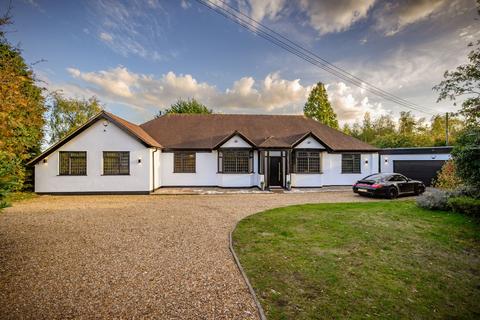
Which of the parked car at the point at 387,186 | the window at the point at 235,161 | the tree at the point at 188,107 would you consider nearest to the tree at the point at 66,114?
the tree at the point at 188,107

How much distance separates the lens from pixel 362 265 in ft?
15.3

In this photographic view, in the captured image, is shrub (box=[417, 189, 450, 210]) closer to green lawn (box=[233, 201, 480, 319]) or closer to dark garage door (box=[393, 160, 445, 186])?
green lawn (box=[233, 201, 480, 319])

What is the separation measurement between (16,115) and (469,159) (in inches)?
896

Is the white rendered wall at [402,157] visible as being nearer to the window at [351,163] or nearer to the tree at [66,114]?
the window at [351,163]

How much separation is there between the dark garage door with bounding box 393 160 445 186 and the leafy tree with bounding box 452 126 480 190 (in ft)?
40.3

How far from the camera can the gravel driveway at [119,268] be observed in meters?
3.22

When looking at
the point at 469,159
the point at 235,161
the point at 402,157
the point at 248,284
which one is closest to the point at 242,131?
the point at 235,161

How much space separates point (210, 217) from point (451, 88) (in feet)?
71.1

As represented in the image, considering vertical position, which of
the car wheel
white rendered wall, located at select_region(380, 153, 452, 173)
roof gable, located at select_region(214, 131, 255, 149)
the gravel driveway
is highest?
roof gable, located at select_region(214, 131, 255, 149)

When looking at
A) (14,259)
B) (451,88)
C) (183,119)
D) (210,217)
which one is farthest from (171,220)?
(451,88)

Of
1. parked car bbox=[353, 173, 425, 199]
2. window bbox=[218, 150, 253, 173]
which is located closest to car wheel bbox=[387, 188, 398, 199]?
parked car bbox=[353, 173, 425, 199]

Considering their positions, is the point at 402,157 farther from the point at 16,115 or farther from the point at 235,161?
the point at 16,115

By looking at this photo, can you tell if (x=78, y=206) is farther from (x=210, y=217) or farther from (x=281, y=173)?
(x=281, y=173)

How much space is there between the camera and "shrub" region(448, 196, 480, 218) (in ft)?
27.1
